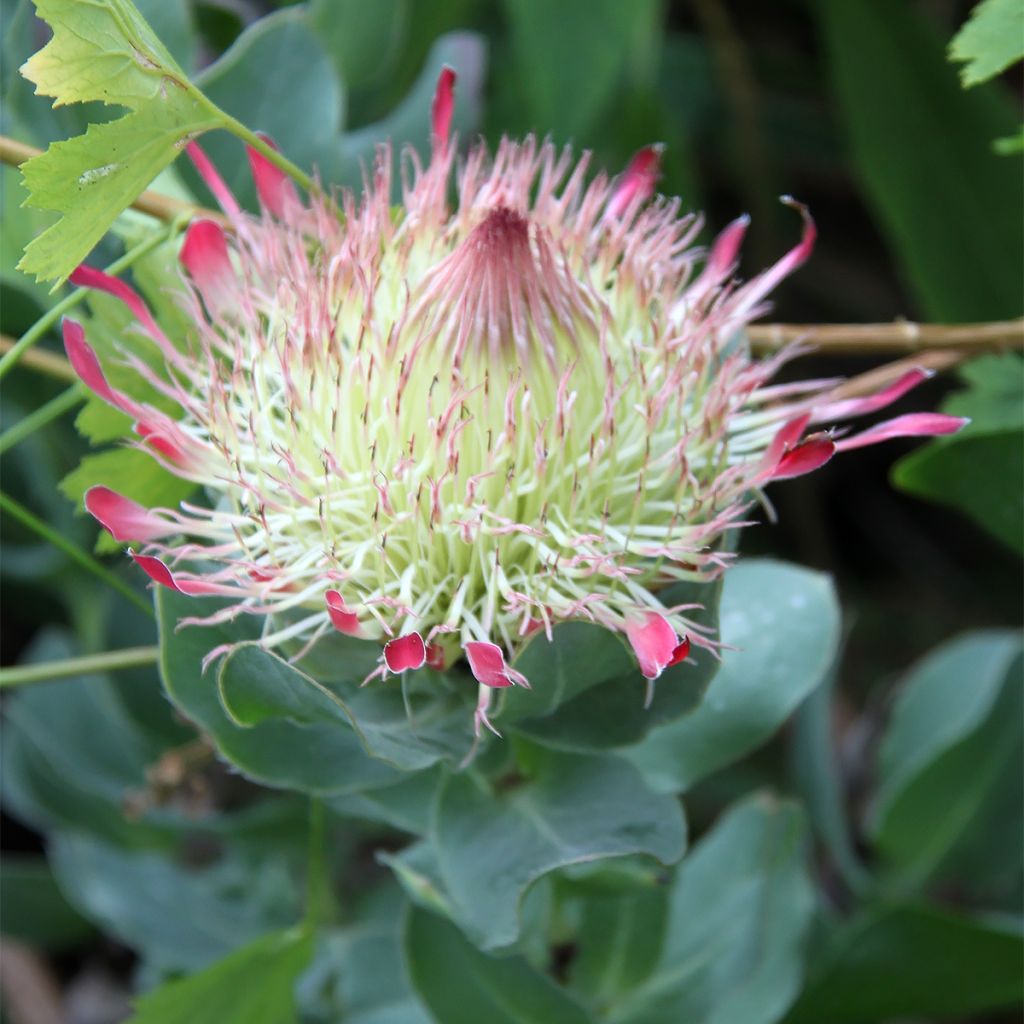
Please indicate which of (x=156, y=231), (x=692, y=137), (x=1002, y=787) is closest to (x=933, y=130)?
(x=692, y=137)

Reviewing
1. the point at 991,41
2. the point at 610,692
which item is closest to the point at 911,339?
the point at 991,41

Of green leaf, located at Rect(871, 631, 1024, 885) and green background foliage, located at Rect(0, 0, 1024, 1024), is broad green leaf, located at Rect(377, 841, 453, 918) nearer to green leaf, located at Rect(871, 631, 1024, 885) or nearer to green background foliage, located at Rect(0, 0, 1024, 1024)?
green background foliage, located at Rect(0, 0, 1024, 1024)

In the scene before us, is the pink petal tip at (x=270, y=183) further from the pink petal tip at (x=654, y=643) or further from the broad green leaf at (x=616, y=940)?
the broad green leaf at (x=616, y=940)

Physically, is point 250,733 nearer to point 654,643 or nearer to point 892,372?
point 654,643

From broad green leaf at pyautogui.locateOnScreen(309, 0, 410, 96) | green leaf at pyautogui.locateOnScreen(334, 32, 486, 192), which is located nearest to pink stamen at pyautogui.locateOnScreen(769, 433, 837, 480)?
green leaf at pyautogui.locateOnScreen(334, 32, 486, 192)

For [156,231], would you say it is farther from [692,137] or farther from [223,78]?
[692,137]
